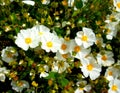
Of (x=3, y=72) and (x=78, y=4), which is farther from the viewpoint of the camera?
(x=78, y=4)

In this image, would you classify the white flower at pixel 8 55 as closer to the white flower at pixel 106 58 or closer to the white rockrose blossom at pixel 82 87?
the white rockrose blossom at pixel 82 87

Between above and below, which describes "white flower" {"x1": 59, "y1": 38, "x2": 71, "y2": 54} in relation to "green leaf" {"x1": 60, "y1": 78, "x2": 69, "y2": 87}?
above

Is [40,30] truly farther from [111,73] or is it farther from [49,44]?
[111,73]

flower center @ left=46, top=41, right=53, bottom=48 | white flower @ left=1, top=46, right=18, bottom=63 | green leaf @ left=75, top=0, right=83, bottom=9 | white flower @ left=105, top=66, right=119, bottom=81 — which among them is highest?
green leaf @ left=75, top=0, right=83, bottom=9

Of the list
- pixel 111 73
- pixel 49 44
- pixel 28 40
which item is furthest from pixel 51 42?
pixel 111 73

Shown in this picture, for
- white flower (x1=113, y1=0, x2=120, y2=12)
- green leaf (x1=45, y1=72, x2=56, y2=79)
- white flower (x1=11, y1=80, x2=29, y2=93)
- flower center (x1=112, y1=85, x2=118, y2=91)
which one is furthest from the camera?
white flower (x1=113, y1=0, x2=120, y2=12)

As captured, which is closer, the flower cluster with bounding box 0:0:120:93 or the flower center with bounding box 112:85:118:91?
the flower cluster with bounding box 0:0:120:93

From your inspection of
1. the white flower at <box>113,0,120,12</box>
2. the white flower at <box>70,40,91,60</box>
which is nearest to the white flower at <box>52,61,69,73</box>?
the white flower at <box>70,40,91,60</box>

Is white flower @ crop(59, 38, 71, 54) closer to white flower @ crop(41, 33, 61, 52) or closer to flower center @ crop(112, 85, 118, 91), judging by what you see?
white flower @ crop(41, 33, 61, 52)
